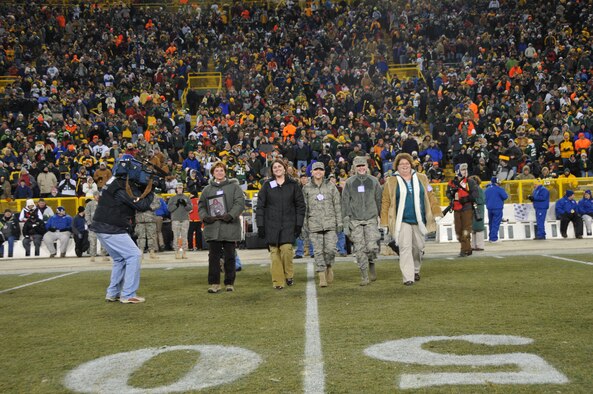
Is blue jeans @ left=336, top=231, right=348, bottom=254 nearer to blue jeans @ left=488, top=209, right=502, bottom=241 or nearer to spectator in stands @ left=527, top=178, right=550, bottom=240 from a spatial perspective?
blue jeans @ left=488, top=209, right=502, bottom=241

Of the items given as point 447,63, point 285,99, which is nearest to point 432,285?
point 285,99

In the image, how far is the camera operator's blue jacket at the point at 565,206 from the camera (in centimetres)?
2042

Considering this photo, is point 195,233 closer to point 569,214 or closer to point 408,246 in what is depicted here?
point 569,214

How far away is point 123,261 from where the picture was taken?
31.9ft

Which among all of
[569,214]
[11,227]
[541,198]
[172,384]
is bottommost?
[172,384]

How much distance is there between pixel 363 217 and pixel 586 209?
1190 cm

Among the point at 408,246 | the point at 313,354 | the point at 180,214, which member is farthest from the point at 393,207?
the point at 180,214

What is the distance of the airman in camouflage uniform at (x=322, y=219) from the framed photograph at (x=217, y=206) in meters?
1.33

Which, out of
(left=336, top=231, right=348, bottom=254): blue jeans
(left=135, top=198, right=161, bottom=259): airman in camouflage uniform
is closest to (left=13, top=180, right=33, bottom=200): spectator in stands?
(left=135, top=198, right=161, bottom=259): airman in camouflage uniform

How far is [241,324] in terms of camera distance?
25.1 feet

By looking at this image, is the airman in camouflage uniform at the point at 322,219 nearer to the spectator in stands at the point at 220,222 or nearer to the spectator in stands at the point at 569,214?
the spectator in stands at the point at 220,222

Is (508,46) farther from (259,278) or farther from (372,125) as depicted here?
(259,278)

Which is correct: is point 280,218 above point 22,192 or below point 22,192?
below

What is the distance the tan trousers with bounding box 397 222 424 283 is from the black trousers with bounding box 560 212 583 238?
11.3 meters
